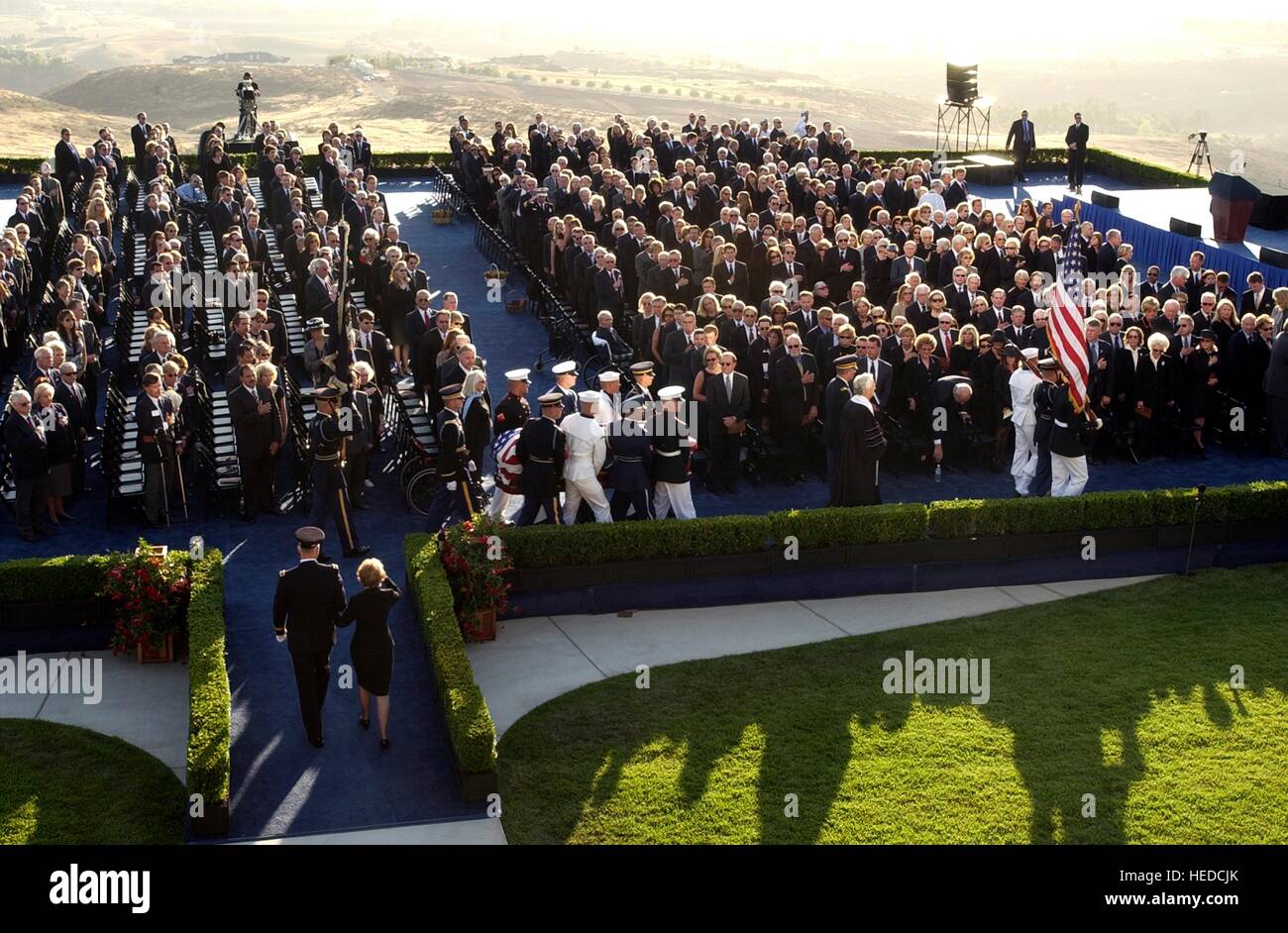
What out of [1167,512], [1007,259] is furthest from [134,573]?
[1007,259]

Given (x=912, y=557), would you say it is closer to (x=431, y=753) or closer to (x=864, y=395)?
(x=864, y=395)

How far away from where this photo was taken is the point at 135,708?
524 inches

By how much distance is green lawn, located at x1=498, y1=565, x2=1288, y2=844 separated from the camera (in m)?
11.6

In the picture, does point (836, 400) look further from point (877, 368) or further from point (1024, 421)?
point (1024, 421)

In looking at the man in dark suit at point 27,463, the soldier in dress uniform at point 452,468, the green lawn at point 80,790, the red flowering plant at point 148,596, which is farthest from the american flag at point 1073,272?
the green lawn at point 80,790

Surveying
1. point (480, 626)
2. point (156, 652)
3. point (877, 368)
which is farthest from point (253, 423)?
point (877, 368)

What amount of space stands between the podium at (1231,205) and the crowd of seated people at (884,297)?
155 cm

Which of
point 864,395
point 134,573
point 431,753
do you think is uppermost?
point 864,395

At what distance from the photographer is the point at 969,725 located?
516 inches

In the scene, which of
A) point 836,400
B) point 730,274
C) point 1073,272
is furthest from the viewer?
point 730,274

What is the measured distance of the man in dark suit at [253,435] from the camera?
16797 millimetres

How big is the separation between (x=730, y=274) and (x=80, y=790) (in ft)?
44.1

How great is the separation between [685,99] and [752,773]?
119 m

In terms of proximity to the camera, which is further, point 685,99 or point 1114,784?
point 685,99
